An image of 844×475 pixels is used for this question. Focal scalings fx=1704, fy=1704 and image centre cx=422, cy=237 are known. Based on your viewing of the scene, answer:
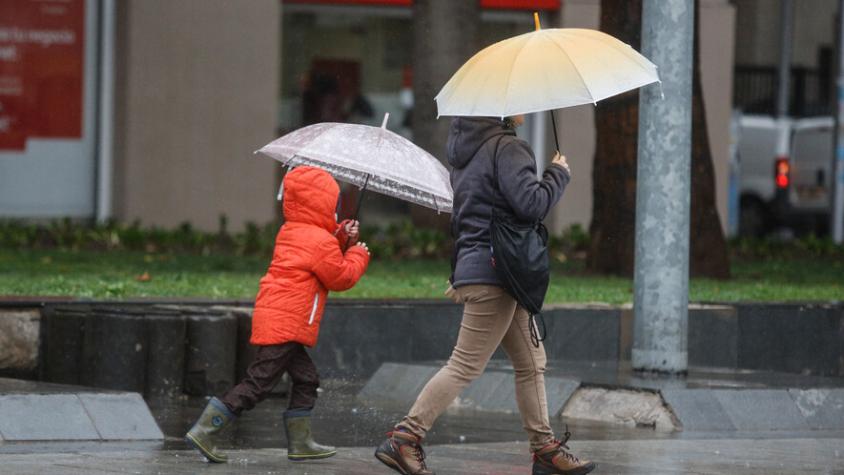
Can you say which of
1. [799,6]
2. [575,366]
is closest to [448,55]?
[575,366]

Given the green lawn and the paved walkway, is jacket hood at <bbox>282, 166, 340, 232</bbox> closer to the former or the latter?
the paved walkway

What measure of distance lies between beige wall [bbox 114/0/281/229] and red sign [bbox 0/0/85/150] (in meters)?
0.49

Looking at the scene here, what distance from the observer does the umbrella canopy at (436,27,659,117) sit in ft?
21.6

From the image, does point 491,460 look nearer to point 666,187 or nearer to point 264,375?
point 264,375

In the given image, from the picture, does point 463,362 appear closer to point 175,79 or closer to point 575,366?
point 575,366

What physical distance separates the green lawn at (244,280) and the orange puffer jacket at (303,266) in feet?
12.2

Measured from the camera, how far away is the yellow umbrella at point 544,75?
657cm

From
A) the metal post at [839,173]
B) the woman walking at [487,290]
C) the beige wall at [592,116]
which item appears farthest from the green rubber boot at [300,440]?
the metal post at [839,173]

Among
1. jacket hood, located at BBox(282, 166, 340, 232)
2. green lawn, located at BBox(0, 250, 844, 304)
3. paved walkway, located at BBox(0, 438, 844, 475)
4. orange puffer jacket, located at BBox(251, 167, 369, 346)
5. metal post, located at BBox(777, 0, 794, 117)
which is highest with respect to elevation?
metal post, located at BBox(777, 0, 794, 117)

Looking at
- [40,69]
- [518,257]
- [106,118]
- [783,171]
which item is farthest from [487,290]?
[783,171]

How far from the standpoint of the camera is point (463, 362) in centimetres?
677

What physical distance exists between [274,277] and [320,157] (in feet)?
1.79

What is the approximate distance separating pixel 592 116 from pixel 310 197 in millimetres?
12932

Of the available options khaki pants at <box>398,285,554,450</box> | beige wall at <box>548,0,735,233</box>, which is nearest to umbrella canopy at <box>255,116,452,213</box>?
khaki pants at <box>398,285,554,450</box>
